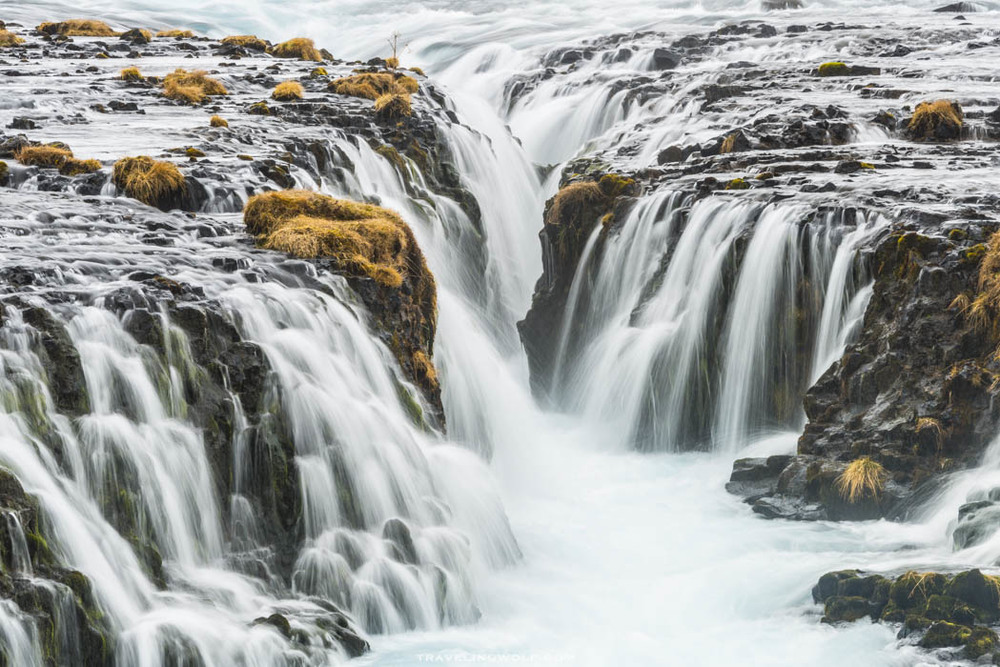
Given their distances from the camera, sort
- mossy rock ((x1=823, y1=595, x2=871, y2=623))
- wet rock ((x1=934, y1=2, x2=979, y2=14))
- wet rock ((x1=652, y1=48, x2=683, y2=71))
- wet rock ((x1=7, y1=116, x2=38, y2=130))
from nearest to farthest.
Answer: mossy rock ((x1=823, y1=595, x2=871, y2=623)) < wet rock ((x1=7, y1=116, x2=38, y2=130)) < wet rock ((x1=652, y1=48, x2=683, y2=71)) < wet rock ((x1=934, y1=2, x2=979, y2=14))

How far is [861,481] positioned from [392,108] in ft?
47.1

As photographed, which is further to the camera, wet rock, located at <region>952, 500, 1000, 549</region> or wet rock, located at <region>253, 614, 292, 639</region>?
wet rock, located at <region>952, 500, 1000, 549</region>

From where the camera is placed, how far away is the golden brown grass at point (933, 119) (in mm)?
21188

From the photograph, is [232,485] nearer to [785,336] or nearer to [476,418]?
[476,418]

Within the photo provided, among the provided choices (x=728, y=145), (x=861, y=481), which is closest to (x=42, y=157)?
(x=728, y=145)

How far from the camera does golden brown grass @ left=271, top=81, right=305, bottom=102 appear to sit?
24.6 m

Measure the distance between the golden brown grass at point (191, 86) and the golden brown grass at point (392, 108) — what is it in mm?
4604

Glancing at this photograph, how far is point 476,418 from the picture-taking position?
1565 centimetres

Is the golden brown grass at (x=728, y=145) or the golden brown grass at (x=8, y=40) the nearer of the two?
the golden brown grass at (x=728, y=145)

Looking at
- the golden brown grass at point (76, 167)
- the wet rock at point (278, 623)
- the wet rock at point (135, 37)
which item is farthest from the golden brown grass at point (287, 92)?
the wet rock at point (278, 623)

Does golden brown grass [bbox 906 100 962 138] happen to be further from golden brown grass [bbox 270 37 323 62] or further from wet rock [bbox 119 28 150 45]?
wet rock [bbox 119 28 150 45]

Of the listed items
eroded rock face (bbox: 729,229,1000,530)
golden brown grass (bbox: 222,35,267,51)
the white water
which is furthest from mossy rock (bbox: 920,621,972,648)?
golden brown grass (bbox: 222,35,267,51)

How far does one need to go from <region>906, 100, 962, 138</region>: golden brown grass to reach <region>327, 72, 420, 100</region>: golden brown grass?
39.6 ft

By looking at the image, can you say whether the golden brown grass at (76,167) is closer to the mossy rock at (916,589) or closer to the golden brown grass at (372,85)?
the golden brown grass at (372,85)
